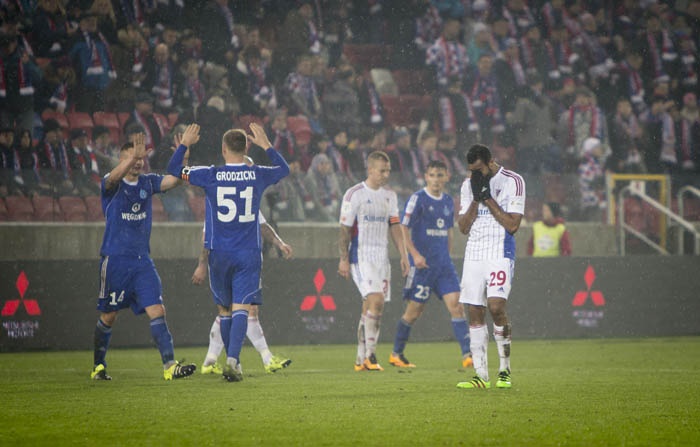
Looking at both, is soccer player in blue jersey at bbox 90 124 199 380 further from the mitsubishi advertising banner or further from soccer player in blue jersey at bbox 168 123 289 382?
the mitsubishi advertising banner

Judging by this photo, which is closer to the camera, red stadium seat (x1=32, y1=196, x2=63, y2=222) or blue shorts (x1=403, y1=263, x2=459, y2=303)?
blue shorts (x1=403, y1=263, x2=459, y2=303)

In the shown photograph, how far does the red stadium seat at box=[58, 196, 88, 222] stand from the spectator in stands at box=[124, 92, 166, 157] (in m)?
1.97

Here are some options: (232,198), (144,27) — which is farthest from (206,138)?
(232,198)

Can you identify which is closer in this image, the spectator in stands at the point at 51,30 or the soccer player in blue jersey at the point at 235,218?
the soccer player in blue jersey at the point at 235,218

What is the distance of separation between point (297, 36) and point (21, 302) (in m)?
8.71

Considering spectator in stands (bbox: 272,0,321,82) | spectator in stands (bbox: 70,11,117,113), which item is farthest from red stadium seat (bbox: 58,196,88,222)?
spectator in stands (bbox: 272,0,321,82)

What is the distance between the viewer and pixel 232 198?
9336mm

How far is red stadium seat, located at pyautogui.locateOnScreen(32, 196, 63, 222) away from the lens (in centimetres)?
1460

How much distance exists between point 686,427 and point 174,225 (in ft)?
33.5

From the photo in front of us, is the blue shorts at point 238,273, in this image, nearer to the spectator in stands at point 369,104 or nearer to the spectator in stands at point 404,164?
the spectator in stands at point 404,164

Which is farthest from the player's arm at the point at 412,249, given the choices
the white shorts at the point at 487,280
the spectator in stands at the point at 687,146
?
the spectator in stands at the point at 687,146

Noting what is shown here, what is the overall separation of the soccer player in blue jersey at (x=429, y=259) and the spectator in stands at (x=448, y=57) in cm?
887

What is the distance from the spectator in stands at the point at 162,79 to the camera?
1756 centimetres

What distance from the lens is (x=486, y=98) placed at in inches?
804
